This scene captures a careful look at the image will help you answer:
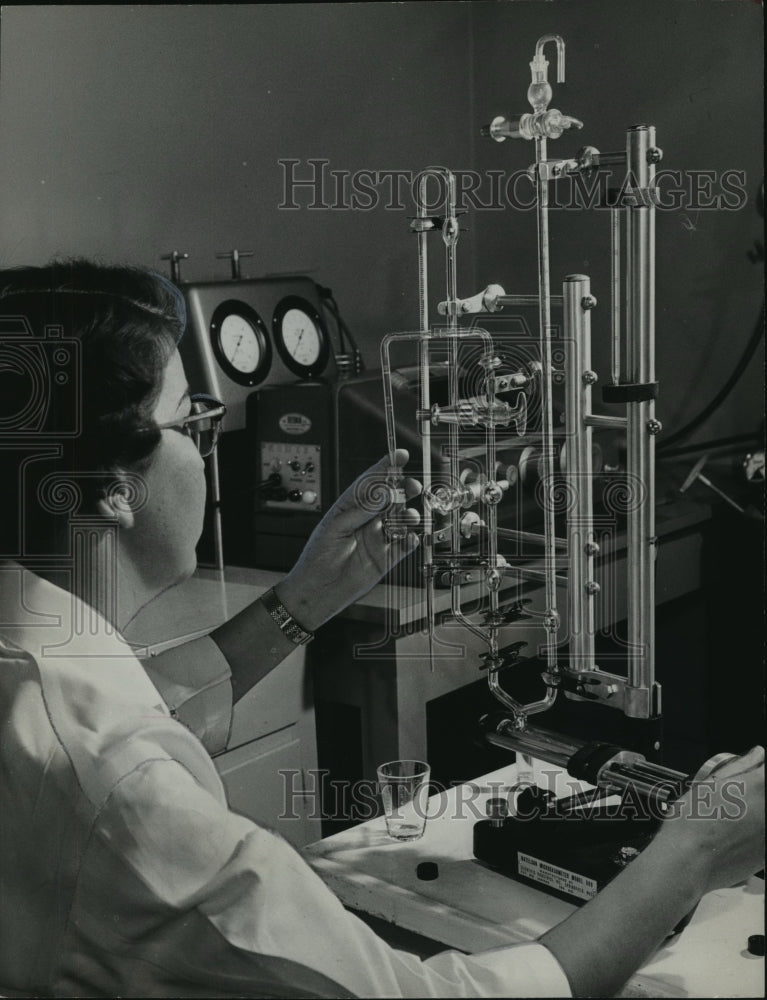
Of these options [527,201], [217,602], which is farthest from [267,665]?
[527,201]

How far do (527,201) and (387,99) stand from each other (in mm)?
207

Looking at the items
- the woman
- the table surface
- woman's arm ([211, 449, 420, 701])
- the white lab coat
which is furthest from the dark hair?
the table surface

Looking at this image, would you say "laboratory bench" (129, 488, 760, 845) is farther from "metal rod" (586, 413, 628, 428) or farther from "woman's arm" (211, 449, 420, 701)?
"metal rod" (586, 413, 628, 428)

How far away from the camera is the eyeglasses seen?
1042mm

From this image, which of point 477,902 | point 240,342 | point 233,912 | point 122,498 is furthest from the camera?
point 240,342

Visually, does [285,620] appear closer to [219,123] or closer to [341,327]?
[341,327]

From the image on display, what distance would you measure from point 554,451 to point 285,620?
34cm

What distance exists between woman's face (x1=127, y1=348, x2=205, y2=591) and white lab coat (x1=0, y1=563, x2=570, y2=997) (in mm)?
91

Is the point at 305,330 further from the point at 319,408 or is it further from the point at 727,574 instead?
the point at 727,574

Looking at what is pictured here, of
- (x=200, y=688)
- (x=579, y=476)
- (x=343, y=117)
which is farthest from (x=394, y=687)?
(x=343, y=117)

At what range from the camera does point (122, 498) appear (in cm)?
100

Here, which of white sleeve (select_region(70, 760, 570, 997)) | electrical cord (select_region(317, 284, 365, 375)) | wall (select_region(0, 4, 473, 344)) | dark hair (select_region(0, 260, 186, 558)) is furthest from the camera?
electrical cord (select_region(317, 284, 365, 375))

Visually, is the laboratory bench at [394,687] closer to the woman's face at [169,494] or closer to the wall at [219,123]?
the woman's face at [169,494]

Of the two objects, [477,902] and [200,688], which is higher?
[200,688]
